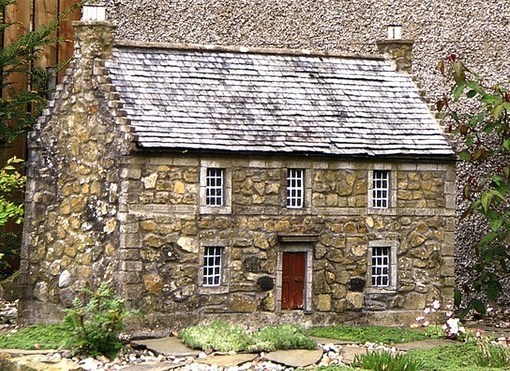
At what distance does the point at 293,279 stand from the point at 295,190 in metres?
1.15

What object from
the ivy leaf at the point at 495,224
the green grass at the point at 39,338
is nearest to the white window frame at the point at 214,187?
the green grass at the point at 39,338

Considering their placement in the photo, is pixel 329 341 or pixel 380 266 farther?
pixel 380 266

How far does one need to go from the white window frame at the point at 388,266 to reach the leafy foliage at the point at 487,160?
4.14 ft

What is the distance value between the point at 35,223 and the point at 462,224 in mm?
6736

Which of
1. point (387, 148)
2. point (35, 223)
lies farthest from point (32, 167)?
point (387, 148)

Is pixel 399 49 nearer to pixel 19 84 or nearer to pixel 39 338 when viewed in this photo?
pixel 19 84

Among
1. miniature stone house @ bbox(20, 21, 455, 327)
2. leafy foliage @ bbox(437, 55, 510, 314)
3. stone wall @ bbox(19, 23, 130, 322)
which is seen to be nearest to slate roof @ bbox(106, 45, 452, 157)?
miniature stone house @ bbox(20, 21, 455, 327)

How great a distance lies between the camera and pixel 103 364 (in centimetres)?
1400

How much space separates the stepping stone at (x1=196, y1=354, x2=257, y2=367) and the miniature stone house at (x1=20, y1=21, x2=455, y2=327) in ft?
4.22

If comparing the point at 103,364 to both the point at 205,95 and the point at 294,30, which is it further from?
the point at 294,30

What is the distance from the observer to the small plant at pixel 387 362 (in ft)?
44.2

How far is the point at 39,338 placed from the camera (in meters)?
15.3

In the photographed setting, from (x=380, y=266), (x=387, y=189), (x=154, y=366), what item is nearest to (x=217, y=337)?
(x=154, y=366)

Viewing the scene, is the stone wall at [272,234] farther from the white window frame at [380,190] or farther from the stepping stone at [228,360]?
the stepping stone at [228,360]
